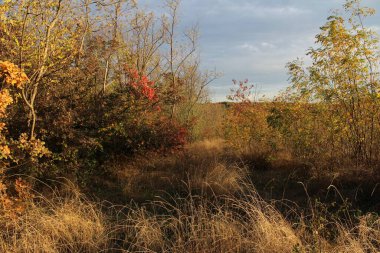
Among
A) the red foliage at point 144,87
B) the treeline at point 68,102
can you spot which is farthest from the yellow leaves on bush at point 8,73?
the red foliage at point 144,87

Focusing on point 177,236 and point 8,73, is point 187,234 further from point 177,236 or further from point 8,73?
point 8,73

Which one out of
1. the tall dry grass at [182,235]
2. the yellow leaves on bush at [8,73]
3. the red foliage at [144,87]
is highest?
the red foliage at [144,87]

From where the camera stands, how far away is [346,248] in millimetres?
3801

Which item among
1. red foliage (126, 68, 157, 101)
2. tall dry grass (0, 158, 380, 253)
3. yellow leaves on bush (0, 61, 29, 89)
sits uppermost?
red foliage (126, 68, 157, 101)

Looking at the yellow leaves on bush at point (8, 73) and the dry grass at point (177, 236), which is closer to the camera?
the dry grass at point (177, 236)

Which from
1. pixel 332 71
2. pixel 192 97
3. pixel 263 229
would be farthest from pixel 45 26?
pixel 192 97

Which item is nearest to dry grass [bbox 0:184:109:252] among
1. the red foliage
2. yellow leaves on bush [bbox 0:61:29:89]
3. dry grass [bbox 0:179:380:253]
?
dry grass [bbox 0:179:380:253]

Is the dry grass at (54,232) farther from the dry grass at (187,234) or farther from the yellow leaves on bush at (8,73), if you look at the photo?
the yellow leaves on bush at (8,73)

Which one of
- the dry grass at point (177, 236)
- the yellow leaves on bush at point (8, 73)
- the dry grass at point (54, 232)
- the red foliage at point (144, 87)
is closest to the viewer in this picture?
the dry grass at point (177, 236)

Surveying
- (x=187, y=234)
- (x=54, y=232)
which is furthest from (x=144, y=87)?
(x=187, y=234)

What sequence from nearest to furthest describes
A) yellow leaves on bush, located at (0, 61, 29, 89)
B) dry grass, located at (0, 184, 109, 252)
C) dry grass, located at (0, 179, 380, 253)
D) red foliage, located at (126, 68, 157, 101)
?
dry grass, located at (0, 179, 380, 253) → dry grass, located at (0, 184, 109, 252) → yellow leaves on bush, located at (0, 61, 29, 89) → red foliage, located at (126, 68, 157, 101)

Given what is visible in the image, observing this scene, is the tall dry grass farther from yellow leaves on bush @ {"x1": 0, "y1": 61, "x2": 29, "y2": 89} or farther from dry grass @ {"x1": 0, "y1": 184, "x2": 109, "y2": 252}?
yellow leaves on bush @ {"x1": 0, "y1": 61, "x2": 29, "y2": 89}

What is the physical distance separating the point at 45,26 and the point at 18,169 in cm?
283

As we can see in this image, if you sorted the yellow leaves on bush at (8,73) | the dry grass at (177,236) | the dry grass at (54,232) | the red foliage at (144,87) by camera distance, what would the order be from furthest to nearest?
the red foliage at (144,87), the yellow leaves on bush at (8,73), the dry grass at (54,232), the dry grass at (177,236)
